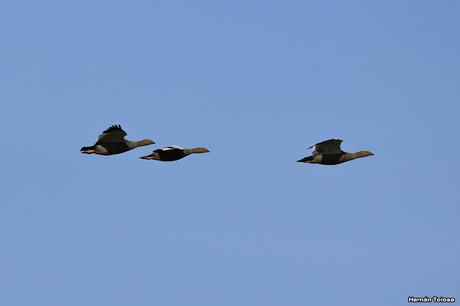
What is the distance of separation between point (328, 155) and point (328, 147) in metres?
1.01

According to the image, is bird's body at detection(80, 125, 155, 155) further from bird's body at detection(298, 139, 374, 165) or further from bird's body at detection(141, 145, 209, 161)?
bird's body at detection(298, 139, 374, 165)

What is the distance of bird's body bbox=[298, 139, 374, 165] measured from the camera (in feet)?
191

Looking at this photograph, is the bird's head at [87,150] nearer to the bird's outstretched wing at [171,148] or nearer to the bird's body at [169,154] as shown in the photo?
the bird's body at [169,154]

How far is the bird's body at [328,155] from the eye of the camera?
58.2 meters

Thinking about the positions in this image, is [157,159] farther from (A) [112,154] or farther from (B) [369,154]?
(B) [369,154]

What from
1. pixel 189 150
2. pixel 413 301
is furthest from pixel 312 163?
pixel 413 301

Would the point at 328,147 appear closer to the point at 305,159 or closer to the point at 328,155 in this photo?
the point at 328,155

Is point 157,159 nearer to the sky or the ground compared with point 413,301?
nearer to the sky

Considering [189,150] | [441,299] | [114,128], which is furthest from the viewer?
[189,150]

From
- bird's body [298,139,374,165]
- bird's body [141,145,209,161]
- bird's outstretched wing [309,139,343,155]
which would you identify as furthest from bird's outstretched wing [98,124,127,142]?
bird's outstretched wing [309,139,343,155]

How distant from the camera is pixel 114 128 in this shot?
5650 cm

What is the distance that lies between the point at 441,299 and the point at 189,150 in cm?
2228

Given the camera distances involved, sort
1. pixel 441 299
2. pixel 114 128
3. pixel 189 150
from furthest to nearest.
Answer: pixel 189 150 < pixel 114 128 < pixel 441 299

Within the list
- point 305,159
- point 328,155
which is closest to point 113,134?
point 305,159
